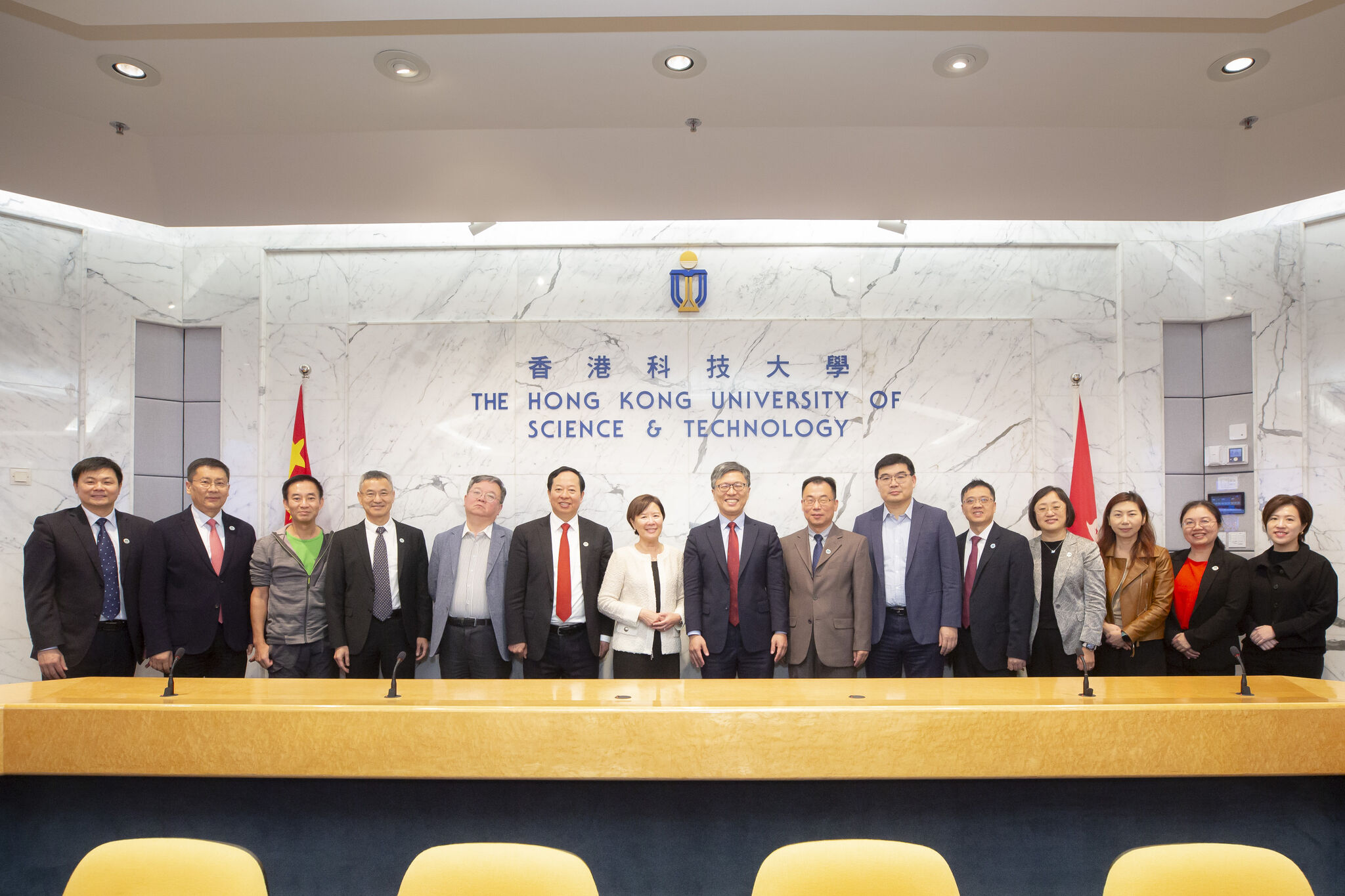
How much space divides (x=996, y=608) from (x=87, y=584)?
15.1 ft

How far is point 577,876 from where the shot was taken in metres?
1.32

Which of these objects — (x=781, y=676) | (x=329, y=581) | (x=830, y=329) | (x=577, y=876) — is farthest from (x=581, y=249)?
(x=577, y=876)

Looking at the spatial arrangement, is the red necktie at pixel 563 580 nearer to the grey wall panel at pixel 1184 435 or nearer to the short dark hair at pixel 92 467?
the short dark hair at pixel 92 467

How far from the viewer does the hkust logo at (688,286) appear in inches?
215

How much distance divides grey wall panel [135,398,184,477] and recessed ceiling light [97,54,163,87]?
2607 millimetres

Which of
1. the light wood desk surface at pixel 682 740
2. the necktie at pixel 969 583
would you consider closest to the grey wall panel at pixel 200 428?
the light wood desk surface at pixel 682 740

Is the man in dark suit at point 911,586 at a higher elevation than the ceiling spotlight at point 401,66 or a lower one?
lower

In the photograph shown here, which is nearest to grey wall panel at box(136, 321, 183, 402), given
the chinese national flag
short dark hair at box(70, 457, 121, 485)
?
the chinese national flag

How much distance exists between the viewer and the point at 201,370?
18.5 feet

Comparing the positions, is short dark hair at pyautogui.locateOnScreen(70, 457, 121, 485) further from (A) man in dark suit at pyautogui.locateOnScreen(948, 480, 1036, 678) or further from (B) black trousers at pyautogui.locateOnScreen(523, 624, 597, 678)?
(A) man in dark suit at pyautogui.locateOnScreen(948, 480, 1036, 678)

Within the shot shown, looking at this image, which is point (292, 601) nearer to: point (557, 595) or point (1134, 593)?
point (557, 595)

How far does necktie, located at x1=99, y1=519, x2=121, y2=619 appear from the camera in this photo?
158 inches

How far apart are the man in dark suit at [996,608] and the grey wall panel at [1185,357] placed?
2340 millimetres

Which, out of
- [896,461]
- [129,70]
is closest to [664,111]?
[896,461]
